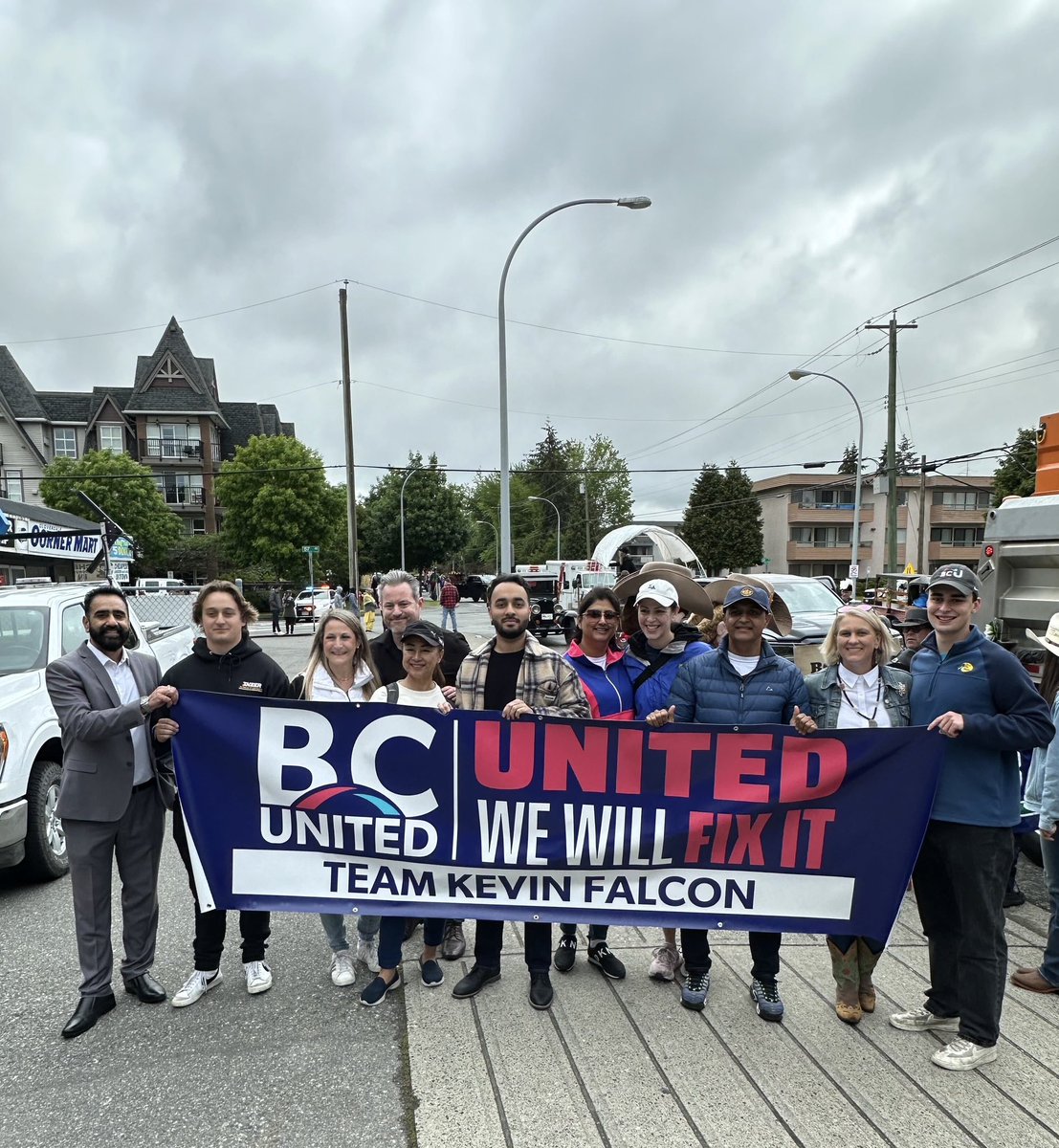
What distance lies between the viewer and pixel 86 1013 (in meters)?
3.35

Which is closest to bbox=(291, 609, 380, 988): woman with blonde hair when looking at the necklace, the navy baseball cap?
the navy baseball cap

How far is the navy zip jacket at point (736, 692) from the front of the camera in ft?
11.4

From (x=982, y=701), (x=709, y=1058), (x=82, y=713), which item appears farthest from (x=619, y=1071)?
(x=82, y=713)

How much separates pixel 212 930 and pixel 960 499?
66896mm

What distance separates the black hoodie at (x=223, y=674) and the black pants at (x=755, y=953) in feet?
7.44

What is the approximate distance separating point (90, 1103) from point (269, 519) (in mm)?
43647

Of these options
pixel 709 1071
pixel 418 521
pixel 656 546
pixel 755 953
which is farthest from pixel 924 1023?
pixel 418 521

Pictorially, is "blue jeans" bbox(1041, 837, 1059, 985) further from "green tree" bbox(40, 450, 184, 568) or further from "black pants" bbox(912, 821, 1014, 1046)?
"green tree" bbox(40, 450, 184, 568)

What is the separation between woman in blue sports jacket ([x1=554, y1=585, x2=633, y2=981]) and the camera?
12.6ft

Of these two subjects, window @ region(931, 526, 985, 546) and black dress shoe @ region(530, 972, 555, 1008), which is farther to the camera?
window @ region(931, 526, 985, 546)

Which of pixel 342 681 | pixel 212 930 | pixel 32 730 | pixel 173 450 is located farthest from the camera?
pixel 173 450

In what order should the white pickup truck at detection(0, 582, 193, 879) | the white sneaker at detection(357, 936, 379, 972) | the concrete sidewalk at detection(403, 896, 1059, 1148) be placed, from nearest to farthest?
1. the concrete sidewalk at detection(403, 896, 1059, 1148)
2. the white sneaker at detection(357, 936, 379, 972)
3. the white pickup truck at detection(0, 582, 193, 879)

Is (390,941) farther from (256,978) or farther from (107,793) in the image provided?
(107,793)

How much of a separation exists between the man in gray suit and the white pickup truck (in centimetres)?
23
